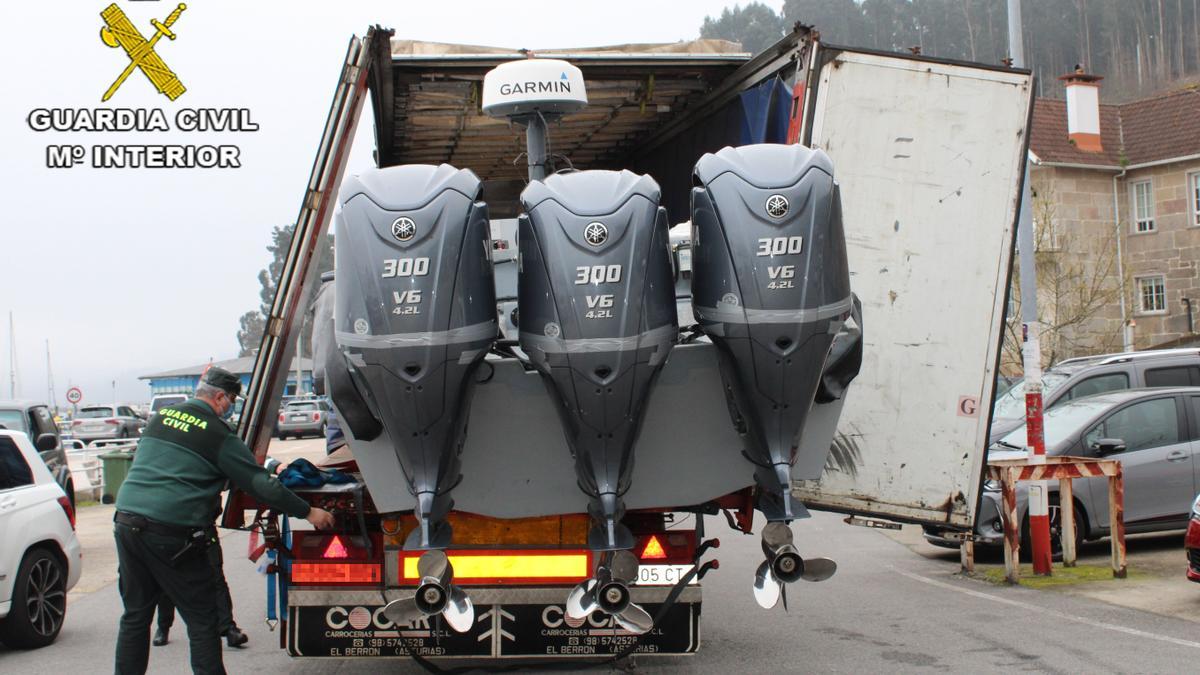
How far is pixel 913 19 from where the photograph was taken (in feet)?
350

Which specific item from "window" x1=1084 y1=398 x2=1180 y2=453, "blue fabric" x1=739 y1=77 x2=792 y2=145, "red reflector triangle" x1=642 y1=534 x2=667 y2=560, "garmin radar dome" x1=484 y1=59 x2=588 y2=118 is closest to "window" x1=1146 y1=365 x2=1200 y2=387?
"window" x1=1084 y1=398 x2=1180 y2=453

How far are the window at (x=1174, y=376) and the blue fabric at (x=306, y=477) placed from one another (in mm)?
11848

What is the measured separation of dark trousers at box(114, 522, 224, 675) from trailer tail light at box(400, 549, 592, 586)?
979 mm

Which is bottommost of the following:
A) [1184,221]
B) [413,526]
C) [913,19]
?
[413,526]

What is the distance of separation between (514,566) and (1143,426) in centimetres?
809

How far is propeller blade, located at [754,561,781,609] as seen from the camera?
17.5 ft

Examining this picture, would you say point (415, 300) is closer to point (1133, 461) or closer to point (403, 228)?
point (403, 228)

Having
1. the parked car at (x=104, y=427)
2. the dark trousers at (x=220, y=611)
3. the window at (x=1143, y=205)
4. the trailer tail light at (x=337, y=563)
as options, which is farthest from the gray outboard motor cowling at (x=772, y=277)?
the parked car at (x=104, y=427)

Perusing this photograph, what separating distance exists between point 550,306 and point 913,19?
354 feet

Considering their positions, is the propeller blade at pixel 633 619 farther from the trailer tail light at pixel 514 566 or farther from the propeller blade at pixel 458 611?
the trailer tail light at pixel 514 566

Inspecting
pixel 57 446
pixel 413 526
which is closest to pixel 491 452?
pixel 413 526

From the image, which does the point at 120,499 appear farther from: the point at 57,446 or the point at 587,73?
the point at 57,446

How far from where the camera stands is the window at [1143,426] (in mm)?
12219

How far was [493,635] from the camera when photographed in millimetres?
6504
